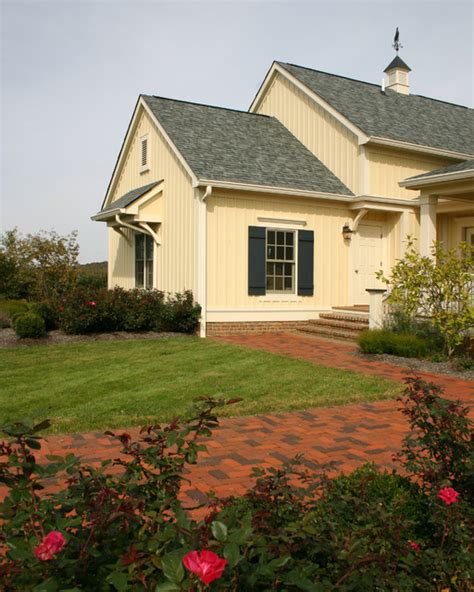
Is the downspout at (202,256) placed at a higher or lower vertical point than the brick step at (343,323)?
higher

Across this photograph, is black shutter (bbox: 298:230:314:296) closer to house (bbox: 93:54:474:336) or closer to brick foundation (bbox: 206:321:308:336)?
house (bbox: 93:54:474:336)

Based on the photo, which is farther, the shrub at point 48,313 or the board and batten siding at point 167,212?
the board and batten siding at point 167,212

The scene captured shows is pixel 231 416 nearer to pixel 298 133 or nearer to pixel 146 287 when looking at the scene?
pixel 146 287

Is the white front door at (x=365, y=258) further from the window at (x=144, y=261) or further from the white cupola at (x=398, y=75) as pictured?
the white cupola at (x=398, y=75)

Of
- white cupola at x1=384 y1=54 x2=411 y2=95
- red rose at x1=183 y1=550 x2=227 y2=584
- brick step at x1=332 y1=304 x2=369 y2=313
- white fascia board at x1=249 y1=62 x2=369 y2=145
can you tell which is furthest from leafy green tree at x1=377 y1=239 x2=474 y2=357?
white cupola at x1=384 y1=54 x2=411 y2=95

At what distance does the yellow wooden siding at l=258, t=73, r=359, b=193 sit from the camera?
15102 millimetres

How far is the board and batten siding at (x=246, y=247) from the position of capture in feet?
43.9

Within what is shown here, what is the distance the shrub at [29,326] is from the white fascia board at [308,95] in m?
9.41

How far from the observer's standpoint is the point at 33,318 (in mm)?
11930

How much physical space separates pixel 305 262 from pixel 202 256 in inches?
115

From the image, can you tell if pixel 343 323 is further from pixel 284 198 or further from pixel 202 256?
pixel 202 256

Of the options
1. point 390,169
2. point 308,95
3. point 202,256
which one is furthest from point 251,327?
point 308,95

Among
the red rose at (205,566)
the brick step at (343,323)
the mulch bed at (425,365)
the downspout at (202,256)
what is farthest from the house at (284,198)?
the red rose at (205,566)

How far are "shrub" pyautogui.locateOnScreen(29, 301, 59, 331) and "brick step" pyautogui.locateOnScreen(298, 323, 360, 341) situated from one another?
242 inches
